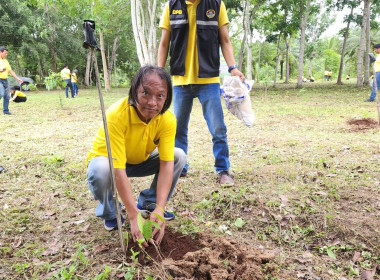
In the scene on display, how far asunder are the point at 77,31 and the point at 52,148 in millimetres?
23334

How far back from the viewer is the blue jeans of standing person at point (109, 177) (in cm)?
182

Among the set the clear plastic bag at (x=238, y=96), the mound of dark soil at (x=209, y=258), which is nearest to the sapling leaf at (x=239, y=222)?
the mound of dark soil at (x=209, y=258)

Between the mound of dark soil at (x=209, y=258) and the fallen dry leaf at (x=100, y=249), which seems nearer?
the mound of dark soil at (x=209, y=258)

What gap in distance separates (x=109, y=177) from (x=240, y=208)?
1210mm

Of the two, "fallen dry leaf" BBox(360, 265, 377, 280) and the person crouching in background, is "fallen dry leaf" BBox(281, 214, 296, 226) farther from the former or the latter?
the person crouching in background

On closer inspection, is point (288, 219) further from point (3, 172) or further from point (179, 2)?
point (3, 172)

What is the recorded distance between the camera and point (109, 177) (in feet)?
6.02

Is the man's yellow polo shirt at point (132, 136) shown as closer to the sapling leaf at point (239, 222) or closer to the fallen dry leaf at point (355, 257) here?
the sapling leaf at point (239, 222)

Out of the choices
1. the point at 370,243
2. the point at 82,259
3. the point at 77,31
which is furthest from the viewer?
the point at 77,31

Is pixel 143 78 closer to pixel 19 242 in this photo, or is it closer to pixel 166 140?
pixel 166 140

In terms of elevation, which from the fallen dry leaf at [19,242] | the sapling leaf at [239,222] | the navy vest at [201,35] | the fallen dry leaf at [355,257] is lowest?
the fallen dry leaf at [355,257]

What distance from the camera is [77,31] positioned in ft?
80.7

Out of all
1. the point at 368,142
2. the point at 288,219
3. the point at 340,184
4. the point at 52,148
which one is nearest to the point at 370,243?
the point at 288,219

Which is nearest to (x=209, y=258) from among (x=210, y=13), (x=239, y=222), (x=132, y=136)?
(x=239, y=222)
